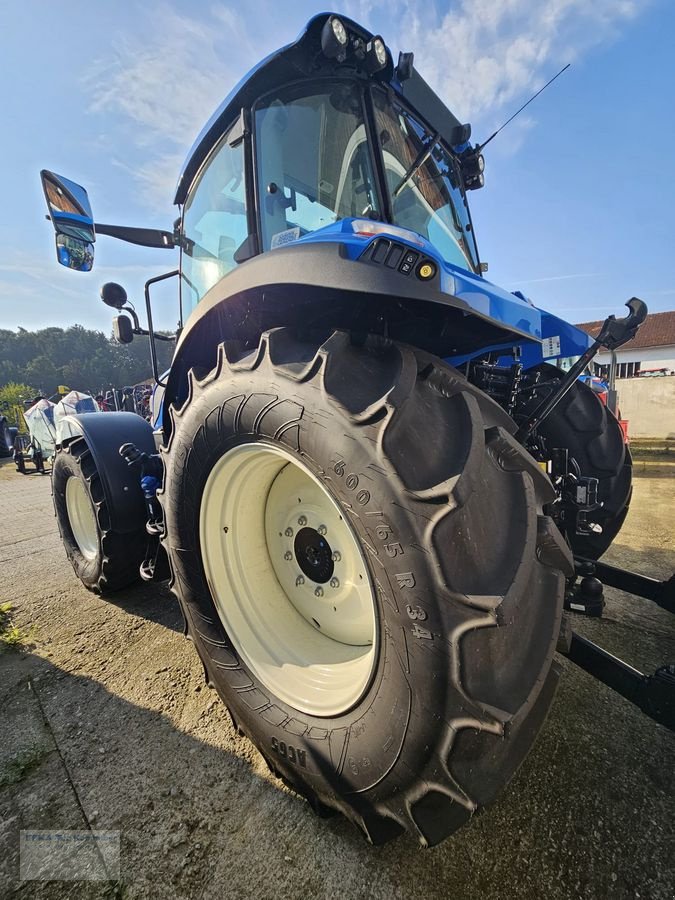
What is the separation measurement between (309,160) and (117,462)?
2018 millimetres

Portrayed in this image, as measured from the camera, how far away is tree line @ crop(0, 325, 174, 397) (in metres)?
52.8

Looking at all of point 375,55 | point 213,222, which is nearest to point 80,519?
point 213,222

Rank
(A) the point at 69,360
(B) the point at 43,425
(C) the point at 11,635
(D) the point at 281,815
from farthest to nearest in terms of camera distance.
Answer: (A) the point at 69,360
(B) the point at 43,425
(C) the point at 11,635
(D) the point at 281,815

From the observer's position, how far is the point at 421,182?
195 centimetres

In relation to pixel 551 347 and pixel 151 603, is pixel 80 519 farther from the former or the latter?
pixel 551 347

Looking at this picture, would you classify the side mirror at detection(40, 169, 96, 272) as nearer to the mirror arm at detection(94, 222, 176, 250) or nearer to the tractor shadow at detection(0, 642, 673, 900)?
the mirror arm at detection(94, 222, 176, 250)

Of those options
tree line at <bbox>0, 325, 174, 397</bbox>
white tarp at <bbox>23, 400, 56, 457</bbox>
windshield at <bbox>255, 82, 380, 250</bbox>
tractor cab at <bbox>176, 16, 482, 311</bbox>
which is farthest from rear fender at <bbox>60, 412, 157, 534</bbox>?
tree line at <bbox>0, 325, 174, 397</bbox>

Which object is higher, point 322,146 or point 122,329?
point 322,146

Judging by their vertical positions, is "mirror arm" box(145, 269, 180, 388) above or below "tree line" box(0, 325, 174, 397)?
below

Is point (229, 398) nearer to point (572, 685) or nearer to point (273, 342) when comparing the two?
point (273, 342)

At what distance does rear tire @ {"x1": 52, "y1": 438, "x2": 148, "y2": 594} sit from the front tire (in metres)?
1.46

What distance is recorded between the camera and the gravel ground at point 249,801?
1.10 metres

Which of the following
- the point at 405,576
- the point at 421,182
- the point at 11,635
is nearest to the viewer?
the point at 405,576

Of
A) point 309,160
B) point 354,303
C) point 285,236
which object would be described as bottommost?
point 354,303
